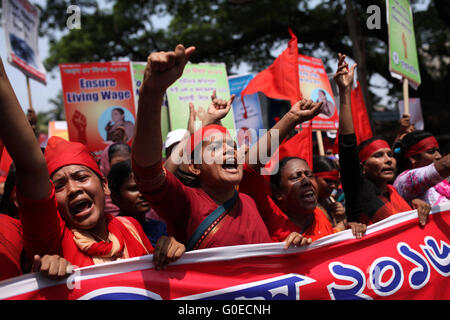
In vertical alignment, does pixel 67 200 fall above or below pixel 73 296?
above

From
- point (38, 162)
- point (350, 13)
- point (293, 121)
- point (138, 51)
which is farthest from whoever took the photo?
point (138, 51)

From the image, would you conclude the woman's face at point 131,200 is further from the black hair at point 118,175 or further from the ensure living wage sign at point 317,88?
the ensure living wage sign at point 317,88

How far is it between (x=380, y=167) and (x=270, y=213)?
3.67 feet

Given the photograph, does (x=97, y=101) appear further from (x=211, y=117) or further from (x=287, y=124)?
(x=287, y=124)

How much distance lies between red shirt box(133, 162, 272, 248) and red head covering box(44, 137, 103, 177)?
454 mm

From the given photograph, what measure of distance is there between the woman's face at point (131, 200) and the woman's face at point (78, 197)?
0.86 m

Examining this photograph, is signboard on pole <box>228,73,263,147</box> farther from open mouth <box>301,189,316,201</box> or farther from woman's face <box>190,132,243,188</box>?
woman's face <box>190,132,243,188</box>

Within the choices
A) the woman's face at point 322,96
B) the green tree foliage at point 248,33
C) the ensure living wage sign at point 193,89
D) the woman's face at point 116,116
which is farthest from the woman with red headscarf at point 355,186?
the green tree foliage at point 248,33

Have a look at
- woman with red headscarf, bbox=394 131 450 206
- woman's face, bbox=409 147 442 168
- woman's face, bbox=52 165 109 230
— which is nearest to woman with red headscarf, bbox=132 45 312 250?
woman's face, bbox=52 165 109 230

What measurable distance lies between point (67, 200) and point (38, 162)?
0.51 meters

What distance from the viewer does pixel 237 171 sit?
7.35 ft

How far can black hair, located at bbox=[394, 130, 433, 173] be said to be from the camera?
11.8ft
